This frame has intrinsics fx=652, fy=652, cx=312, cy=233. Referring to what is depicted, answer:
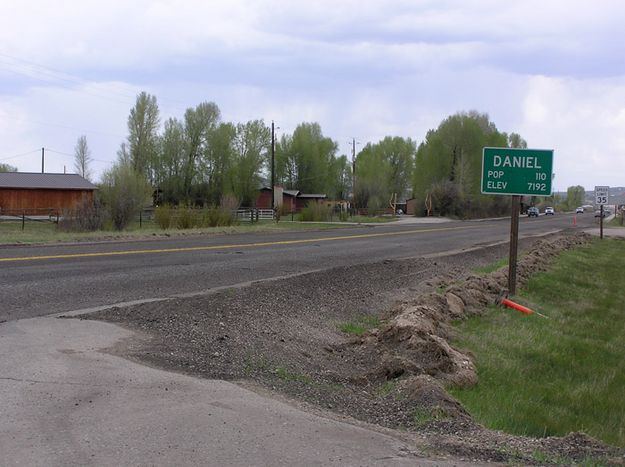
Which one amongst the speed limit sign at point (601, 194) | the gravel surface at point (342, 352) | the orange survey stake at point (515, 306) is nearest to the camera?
the gravel surface at point (342, 352)

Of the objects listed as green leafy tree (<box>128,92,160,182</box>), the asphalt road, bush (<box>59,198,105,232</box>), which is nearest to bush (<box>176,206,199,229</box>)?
bush (<box>59,198,105,232</box>)

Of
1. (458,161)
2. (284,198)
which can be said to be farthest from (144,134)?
(458,161)

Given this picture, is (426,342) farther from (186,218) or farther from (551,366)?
(186,218)

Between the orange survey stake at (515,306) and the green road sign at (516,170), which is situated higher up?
the green road sign at (516,170)

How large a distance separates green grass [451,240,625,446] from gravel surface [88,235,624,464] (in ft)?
1.60

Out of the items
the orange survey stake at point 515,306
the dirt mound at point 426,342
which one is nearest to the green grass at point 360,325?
the dirt mound at point 426,342

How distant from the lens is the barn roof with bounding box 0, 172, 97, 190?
55.0 meters

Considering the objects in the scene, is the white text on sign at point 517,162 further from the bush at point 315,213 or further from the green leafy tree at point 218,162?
the green leafy tree at point 218,162

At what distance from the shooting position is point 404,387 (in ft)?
20.6

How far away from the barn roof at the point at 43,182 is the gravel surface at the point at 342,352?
47.1 metres

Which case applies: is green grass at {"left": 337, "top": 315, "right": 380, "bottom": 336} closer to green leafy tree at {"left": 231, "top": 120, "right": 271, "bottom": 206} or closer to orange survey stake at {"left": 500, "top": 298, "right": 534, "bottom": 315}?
orange survey stake at {"left": 500, "top": 298, "right": 534, "bottom": 315}

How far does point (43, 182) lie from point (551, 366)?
54323mm

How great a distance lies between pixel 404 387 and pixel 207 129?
77.2 meters

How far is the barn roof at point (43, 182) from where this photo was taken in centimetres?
5500
